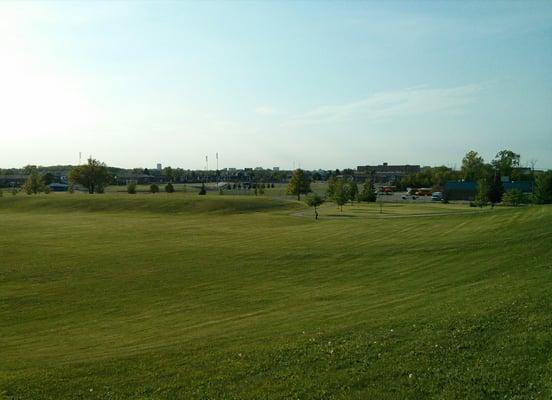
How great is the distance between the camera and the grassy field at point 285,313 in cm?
1170

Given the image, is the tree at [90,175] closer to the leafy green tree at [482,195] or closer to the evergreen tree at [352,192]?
the evergreen tree at [352,192]

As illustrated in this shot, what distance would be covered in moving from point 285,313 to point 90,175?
134 meters

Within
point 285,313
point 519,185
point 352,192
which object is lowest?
point 285,313

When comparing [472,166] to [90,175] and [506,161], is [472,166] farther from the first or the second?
[90,175]

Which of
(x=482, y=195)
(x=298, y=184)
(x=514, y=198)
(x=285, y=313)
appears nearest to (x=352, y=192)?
(x=298, y=184)

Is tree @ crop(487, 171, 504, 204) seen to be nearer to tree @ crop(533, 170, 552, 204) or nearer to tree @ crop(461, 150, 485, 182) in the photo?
tree @ crop(533, 170, 552, 204)

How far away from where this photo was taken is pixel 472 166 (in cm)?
16662

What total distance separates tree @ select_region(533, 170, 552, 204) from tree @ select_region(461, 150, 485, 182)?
229 feet

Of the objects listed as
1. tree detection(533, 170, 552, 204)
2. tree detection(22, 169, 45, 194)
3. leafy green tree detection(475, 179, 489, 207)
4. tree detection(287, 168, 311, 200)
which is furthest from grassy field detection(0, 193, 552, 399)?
tree detection(22, 169, 45, 194)

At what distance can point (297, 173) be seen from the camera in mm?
120625

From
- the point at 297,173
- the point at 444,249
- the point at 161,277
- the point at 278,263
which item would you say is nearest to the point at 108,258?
the point at 161,277

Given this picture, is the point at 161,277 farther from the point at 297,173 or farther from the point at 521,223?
the point at 297,173

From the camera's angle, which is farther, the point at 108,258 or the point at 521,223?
the point at 521,223

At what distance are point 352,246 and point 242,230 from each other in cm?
1993
